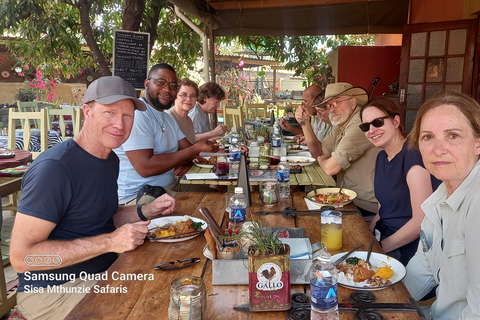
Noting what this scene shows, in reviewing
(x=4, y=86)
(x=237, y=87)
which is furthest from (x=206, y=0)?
(x=4, y=86)

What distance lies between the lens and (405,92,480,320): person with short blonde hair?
1.38 meters

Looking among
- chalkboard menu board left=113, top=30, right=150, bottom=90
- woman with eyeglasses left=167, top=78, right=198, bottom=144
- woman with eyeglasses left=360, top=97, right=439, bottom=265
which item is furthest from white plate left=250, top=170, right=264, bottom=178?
chalkboard menu board left=113, top=30, right=150, bottom=90

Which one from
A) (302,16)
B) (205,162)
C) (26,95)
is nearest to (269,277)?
(205,162)

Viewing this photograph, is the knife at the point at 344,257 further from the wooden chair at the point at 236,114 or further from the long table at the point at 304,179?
the wooden chair at the point at 236,114

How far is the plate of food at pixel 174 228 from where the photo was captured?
1841 mm

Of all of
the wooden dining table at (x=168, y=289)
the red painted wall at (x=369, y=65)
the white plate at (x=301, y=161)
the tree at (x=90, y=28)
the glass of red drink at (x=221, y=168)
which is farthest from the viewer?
the red painted wall at (x=369, y=65)

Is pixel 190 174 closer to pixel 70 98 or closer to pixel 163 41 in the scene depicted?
pixel 163 41

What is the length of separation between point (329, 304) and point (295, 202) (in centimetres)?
135

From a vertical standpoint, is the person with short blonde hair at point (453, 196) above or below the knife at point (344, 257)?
above

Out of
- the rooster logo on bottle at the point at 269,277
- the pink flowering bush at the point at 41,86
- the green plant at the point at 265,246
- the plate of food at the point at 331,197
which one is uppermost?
the pink flowering bush at the point at 41,86

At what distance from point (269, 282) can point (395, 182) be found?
142 cm

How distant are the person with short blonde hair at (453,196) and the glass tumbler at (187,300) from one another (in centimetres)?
87

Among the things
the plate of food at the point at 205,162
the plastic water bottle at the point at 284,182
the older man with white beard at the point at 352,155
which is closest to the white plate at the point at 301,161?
the older man with white beard at the point at 352,155

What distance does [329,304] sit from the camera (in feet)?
3.78
